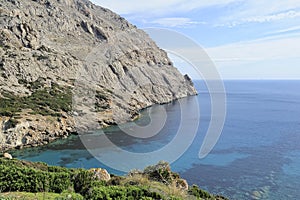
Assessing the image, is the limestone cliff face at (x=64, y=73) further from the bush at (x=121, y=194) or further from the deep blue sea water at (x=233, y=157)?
the bush at (x=121, y=194)

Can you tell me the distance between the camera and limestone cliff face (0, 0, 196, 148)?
134 feet

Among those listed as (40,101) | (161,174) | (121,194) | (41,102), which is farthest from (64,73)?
(121,194)

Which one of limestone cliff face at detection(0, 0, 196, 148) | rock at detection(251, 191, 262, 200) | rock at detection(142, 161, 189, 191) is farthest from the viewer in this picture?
limestone cliff face at detection(0, 0, 196, 148)

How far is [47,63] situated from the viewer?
59188mm

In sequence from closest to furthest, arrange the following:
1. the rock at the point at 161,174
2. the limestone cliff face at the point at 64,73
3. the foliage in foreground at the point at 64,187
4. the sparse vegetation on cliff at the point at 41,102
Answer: the foliage in foreground at the point at 64,187 → the rock at the point at 161,174 → the sparse vegetation on cliff at the point at 41,102 → the limestone cliff face at the point at 64,73

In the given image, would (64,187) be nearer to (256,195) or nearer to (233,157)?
(256,195)

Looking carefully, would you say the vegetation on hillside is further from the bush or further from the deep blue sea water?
the bush

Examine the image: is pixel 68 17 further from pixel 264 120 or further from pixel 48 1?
pixel 264 120

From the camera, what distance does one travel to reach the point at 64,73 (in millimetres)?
61438

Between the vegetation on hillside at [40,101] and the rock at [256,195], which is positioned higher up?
the vegetation on hillside at [40,101]

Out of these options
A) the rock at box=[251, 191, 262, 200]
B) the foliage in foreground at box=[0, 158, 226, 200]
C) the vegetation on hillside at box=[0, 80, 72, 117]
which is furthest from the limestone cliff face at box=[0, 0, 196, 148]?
the rock at box=[251, 191, 262, 200]

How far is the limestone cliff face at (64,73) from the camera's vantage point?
Answer: 40.8 metres

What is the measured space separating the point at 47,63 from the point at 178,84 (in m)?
54.8

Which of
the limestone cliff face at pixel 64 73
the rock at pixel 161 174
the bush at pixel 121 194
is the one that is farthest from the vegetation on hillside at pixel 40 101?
the bush at pixel 121 194
